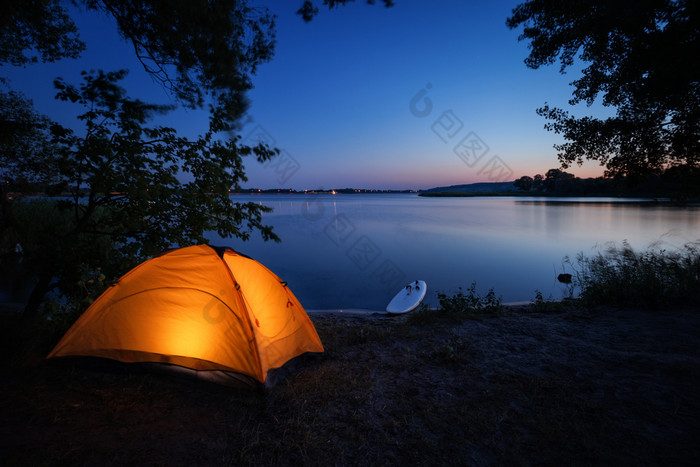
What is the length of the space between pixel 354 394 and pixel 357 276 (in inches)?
422

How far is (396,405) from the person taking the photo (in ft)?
11.1

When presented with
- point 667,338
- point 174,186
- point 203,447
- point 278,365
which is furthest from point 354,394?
point 667,338

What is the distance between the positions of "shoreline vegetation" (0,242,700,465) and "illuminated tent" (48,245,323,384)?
271mm

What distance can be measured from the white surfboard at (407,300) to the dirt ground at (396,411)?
145 inches

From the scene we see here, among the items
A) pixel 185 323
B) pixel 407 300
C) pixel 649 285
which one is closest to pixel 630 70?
pixel 649 285

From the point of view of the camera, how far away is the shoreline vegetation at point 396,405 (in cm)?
264

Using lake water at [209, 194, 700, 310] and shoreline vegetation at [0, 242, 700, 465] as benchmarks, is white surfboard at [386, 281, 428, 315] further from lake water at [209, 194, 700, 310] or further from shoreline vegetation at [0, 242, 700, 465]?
shoreline vegetation at [0, 242, 700, 465]

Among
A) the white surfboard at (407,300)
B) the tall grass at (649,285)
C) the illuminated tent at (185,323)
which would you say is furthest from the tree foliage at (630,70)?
the illuminated tent at (185,323)

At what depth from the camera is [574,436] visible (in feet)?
9.11

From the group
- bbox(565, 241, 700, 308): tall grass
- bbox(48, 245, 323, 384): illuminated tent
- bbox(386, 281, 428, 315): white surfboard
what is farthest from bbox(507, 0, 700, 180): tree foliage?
bbox(48, 245, 323, 384): illuminated tent

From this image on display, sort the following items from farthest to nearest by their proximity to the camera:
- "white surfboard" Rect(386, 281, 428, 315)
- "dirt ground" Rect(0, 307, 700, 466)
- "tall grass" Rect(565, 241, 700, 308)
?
"white surfboard" Rect(386, 281, 428, 315) < "tall grass" Rect(565, 241, 700, 308) < "dirt ground" Rect(0, 307, 700, 466)

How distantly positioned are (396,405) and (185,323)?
10.1 feet

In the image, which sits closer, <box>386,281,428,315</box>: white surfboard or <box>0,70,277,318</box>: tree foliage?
<box>0,70,277,318</box>: tree foliage

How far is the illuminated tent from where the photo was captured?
380 cm
